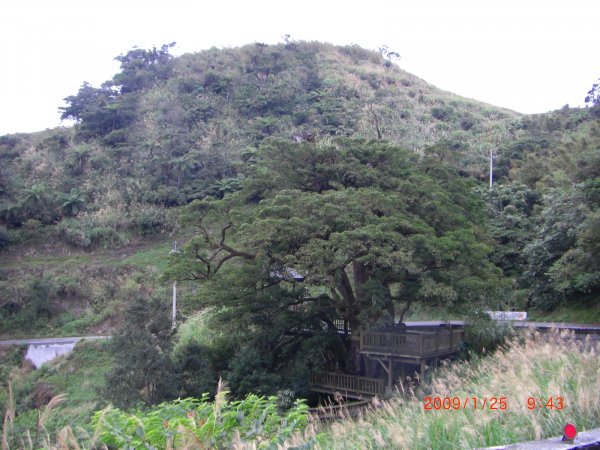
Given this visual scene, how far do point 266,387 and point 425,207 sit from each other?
716 centimetres

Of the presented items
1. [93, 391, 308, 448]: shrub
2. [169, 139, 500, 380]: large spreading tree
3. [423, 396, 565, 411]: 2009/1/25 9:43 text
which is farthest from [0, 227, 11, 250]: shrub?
[423, 396, 565, 411]: 2009/1/25 9:43 text

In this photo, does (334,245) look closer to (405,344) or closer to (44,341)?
(405,344)

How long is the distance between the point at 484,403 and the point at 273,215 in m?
10.8

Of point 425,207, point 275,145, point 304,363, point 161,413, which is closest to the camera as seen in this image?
point 161,413

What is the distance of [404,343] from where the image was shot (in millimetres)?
14500

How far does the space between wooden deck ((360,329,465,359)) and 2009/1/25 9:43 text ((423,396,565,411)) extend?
8.68 meters

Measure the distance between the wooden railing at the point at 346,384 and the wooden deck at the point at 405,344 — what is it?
2.62ft

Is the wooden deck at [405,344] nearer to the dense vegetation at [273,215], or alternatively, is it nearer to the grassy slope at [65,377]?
the dense vegetation at [273,215]

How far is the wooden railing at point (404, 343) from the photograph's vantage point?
1436 centimetres

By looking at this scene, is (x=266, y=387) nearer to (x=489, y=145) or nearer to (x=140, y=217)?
(x=140, y=217)

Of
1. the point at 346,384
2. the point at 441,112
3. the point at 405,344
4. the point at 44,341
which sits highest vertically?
the point at 441,112

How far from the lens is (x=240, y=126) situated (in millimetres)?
48875

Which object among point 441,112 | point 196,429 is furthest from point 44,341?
point 441,112

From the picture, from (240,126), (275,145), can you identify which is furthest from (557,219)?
(240,126)
